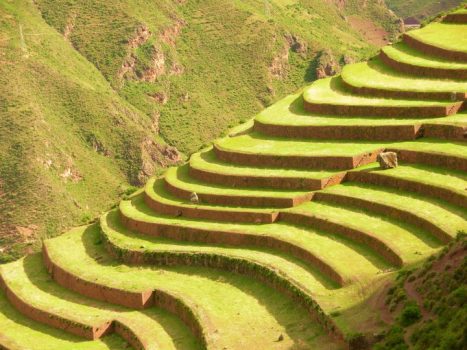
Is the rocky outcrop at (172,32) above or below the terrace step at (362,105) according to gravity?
above

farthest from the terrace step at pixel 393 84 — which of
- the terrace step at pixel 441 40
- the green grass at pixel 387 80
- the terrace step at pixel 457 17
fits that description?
the terrace step at pixel 457 17

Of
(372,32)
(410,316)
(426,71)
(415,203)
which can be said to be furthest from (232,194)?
(372,32)

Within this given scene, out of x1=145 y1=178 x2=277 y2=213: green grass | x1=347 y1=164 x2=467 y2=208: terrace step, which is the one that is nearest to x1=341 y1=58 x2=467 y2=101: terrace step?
x1=347 y1=164 x2=467 y2=208: terrace step

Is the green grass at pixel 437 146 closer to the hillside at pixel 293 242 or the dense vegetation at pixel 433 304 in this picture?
the hillside at pixel 293 242

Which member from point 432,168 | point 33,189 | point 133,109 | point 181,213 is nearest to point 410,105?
Answer: point 432,168

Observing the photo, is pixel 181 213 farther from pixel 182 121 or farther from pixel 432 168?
pixel 182 121
